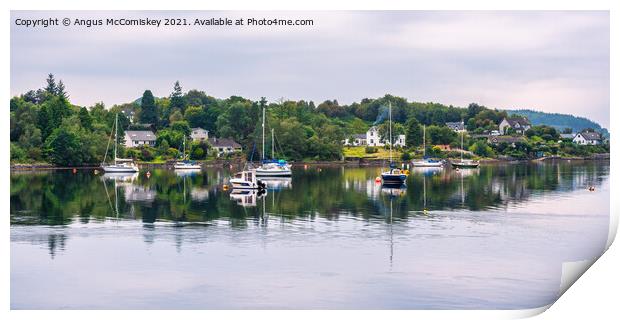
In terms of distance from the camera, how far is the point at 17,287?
1719 cm

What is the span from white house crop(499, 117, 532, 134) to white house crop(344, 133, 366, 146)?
56.0 ft

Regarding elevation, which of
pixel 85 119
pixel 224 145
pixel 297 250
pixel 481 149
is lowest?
pixel 297 250

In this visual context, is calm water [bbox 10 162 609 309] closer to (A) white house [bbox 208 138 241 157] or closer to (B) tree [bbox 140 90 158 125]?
(B) tree [bbox 140 90 158 125]

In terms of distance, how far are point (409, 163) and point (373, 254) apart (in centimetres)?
6694

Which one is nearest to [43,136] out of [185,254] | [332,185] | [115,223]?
[332,185]

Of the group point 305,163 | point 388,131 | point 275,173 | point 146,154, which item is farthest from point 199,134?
point 275,173

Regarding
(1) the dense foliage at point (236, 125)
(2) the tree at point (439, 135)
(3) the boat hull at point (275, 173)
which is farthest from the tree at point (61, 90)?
(2) the tree at point (439, 135)

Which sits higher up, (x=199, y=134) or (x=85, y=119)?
(x=85, y=119)

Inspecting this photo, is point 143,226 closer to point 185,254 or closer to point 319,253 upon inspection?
point 185,254

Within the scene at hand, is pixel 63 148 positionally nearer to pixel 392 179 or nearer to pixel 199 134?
pixel 199 134

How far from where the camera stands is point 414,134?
94625 mm

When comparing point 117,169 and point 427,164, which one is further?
point 427,164

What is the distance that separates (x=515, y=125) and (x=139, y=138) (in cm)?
4574

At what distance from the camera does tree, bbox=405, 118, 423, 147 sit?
309 ft
